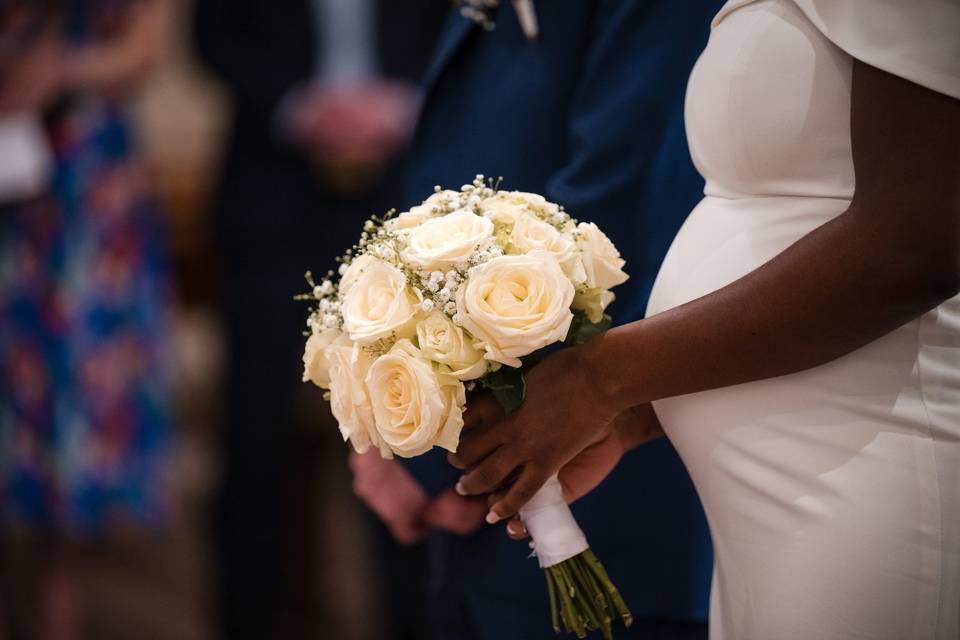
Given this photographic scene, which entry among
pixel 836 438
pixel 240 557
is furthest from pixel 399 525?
pixel 240 557

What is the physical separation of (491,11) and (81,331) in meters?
2.02

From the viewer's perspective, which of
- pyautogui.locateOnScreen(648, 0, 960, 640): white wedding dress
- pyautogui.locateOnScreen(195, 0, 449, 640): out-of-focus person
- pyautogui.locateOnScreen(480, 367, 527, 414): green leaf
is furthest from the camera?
pyautogui.locateOnScreen(195, 0, 449, 640): out-of-focus person

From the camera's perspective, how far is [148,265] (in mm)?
3320

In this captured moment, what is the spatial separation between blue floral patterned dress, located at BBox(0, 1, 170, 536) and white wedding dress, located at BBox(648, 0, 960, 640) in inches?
96.3

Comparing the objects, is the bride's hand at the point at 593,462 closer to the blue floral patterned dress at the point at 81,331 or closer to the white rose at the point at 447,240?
the white rose at the point at 447,240

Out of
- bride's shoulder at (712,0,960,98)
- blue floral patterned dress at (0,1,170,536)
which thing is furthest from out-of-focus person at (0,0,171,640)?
bride's shoulder at (712,0,960,98)

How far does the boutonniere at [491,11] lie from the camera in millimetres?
1559

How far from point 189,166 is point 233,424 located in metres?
2.39

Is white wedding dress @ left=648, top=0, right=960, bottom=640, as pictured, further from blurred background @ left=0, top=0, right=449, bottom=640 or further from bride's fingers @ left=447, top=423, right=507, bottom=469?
blurred background @ left=0, top=0, right=449, bottom=640

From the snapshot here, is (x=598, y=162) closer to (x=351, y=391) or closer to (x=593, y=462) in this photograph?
(x=593, y=462)

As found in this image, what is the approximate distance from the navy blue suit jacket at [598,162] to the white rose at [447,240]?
44cm

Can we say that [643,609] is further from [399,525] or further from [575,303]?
[575,303]

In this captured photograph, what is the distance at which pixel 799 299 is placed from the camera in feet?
3.33

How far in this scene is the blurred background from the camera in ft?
10.0
